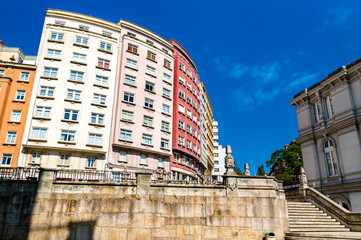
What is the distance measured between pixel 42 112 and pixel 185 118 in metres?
21.0

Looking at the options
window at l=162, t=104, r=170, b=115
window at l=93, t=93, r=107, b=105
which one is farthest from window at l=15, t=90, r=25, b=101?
window at l=162, t=104, r=170, b=115

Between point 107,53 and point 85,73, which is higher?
point 107,53

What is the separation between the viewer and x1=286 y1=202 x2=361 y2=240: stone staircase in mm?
13830

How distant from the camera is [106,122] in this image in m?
31.6

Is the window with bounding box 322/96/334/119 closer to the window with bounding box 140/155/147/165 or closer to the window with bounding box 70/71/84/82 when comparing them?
the window with bounding box 140/155/147/165

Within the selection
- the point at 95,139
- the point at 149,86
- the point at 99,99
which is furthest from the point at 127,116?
the point at 149,86

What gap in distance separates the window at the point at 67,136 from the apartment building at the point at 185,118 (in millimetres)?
14151

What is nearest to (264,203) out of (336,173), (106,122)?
(336,173)

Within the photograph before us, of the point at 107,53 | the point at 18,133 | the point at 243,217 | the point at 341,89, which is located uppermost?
the point at 107,53

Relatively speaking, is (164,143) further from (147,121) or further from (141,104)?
(141,104)

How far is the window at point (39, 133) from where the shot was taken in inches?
1109

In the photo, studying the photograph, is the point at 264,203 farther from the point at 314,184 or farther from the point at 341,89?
the point at 341,89

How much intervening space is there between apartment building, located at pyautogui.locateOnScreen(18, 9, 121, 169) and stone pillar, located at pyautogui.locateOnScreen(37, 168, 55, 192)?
13.9 meters

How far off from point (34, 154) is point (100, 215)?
18.0 meters
